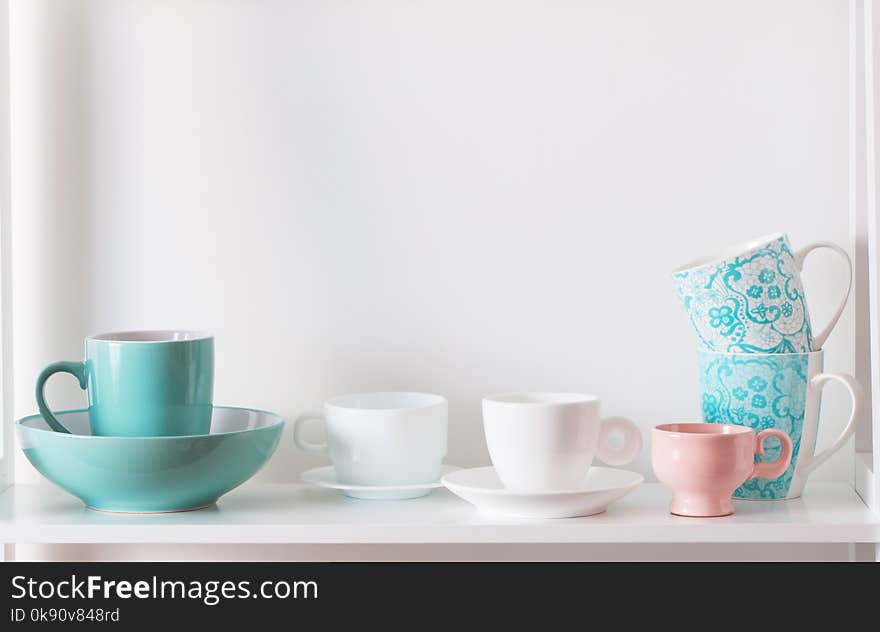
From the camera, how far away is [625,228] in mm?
970

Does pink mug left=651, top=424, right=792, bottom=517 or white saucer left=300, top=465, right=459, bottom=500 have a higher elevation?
pink mug left=651, top=424, right=792, bottom=517

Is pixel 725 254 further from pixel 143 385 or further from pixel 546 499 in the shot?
pixel 143 385

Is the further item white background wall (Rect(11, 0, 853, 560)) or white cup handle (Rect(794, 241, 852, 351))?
white background wall (Rect(11, 0, 853, 560))

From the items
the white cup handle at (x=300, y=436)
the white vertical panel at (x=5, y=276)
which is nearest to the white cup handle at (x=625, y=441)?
the white cup handle at (x=300, y=436)

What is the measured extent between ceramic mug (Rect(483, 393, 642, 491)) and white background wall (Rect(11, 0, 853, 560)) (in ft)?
0.58

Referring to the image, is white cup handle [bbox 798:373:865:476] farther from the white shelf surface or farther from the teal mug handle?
the teal mug handle

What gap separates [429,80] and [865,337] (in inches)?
18.7

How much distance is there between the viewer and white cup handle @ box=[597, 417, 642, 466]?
835 mm

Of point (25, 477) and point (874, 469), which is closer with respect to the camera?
point (874, 469)

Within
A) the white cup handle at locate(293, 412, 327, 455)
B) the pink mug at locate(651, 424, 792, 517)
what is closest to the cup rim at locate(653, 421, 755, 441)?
the pink mug at locate(651, 424, 792, 517)

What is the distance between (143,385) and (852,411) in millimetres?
579
